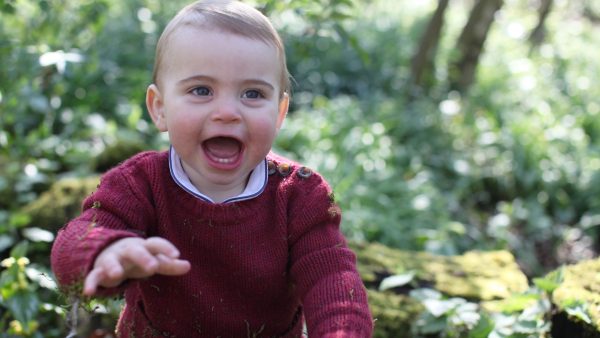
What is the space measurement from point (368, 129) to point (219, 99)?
380 cm

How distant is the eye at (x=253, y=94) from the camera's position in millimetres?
1876

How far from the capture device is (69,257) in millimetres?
1637

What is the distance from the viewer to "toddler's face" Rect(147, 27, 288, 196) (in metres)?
1.81

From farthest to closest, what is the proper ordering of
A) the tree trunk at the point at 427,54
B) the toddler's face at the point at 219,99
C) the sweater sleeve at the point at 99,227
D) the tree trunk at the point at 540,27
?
the tree trunk at the point at 540,27 → the tree trunk at the point at 427,54 → the toddler's face at the point at 219,99 → the sweater sleeve at the point at 99,227

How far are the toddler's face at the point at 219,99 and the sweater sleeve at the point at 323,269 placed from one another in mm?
219

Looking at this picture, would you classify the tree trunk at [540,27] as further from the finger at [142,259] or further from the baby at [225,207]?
the finger at [142,259]

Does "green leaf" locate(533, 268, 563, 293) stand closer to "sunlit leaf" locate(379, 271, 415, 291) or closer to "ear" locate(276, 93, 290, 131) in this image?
"sunlit leaf" locate(379, 271, 415, 291)

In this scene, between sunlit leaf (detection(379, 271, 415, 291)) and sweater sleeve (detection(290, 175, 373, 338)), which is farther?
sunlit leaf (detection(379, 271, 415, 291))

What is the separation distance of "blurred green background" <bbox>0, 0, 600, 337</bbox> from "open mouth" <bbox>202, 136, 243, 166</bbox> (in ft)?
3.82

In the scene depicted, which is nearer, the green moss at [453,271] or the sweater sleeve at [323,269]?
the sweater sleeve at [323,269]

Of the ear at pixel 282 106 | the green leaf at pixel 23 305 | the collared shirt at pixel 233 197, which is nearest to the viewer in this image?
the collared shirt at pixel 233 197

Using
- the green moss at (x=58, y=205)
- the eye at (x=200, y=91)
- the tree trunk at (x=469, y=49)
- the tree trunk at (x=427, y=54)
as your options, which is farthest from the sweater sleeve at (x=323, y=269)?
the tree trunk at (x=469, y=49)

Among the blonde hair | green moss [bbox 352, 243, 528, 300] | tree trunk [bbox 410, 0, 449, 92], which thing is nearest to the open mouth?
the blonde hair

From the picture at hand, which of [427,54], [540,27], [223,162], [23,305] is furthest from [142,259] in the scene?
[540,27]
